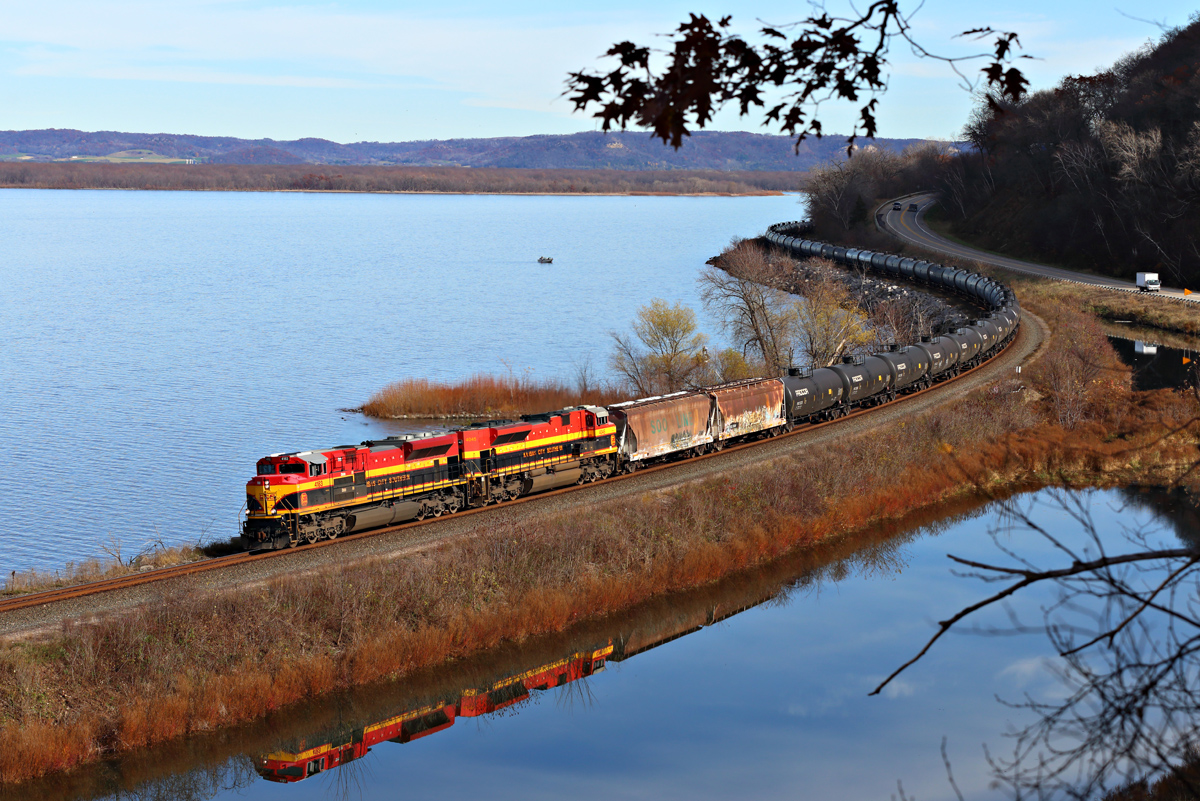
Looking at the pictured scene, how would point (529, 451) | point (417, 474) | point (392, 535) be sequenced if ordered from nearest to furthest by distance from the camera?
point (392, 535) → point (417, 474) → point (529, 451)

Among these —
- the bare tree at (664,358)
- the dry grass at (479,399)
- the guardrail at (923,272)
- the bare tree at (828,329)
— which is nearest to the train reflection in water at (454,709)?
the dry grass at (479,399)

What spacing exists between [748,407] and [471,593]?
2181 cm

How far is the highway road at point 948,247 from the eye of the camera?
10562cm

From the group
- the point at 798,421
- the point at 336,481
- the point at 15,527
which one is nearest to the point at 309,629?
the point at 336,481

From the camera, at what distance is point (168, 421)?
6544 centimetres

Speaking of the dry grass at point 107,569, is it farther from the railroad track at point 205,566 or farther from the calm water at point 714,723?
the calm water at point 714,723

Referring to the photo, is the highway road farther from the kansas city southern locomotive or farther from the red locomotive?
the red locomotive

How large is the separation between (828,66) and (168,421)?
213ft

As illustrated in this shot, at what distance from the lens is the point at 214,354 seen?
289 feet

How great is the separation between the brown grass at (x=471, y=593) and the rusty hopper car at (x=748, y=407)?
3.58m

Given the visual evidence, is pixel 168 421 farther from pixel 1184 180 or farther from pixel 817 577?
pixel 1184 180

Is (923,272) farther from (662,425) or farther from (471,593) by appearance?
(471,593)

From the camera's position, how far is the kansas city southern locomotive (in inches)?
1390

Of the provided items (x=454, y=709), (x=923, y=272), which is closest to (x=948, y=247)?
(x=923, y=272)
